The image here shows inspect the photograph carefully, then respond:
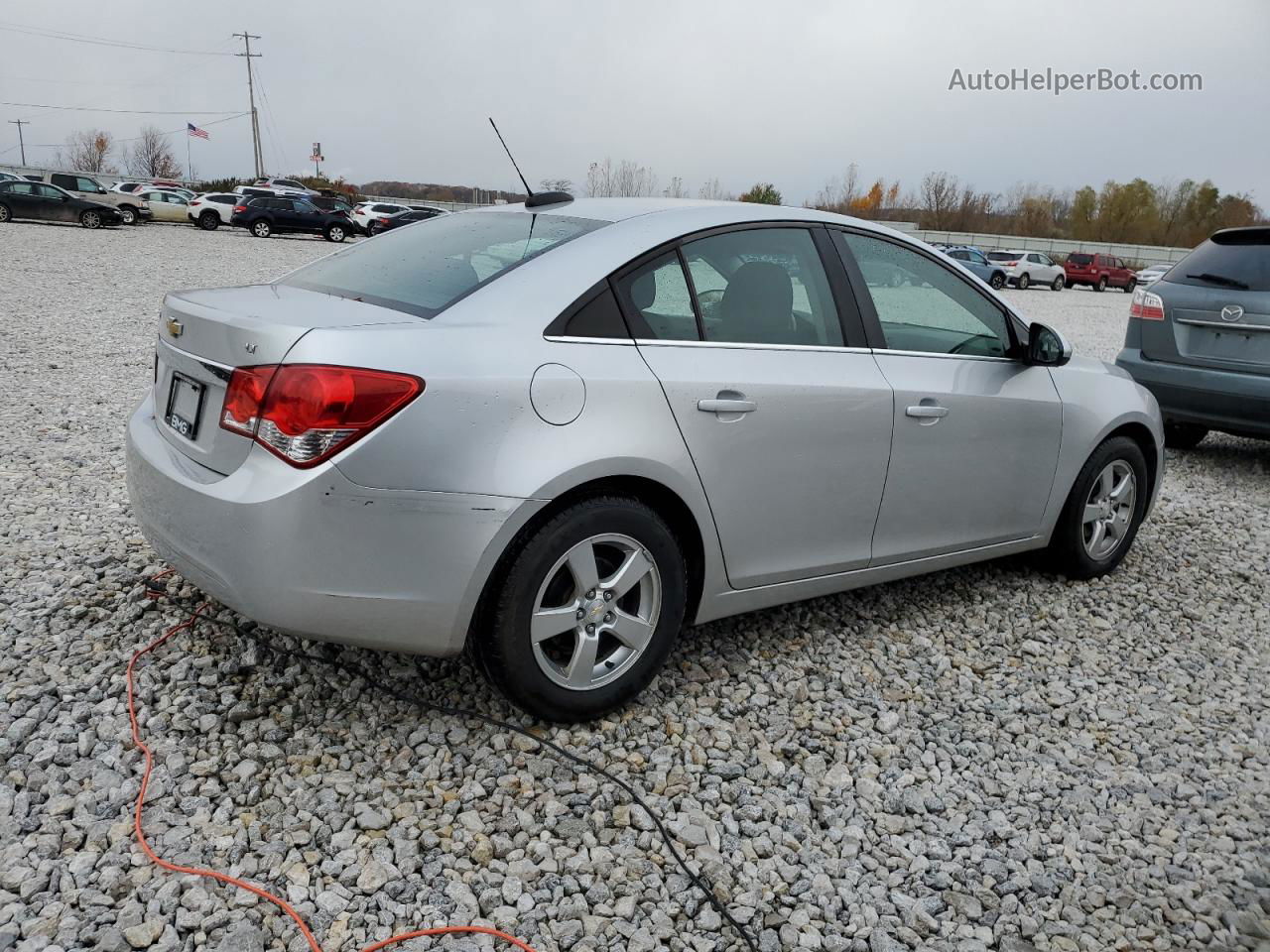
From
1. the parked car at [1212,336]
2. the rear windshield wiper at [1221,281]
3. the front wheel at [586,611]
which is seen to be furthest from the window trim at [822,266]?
the rear windshield wiper at [1221,281]

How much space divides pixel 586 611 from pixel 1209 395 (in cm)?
545

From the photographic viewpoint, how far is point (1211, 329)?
6.70 meters

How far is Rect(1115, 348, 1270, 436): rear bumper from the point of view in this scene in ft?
21.1

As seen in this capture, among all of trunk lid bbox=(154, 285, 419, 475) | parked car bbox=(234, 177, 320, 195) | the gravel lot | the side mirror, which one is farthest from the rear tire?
parked car bbox=(234, 177, 320, 195)

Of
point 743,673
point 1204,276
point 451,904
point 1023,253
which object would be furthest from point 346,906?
point 1023,253

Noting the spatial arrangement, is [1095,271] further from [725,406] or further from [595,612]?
[595,612]

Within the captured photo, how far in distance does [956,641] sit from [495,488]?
2217 millimetres

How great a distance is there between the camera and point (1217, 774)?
318 cm

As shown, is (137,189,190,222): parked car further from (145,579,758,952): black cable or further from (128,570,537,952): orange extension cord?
(128,570,537,952): orange extension cord

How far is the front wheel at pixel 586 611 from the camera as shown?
2816mm

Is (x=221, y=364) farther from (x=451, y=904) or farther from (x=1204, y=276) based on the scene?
(x=1204, y=276)

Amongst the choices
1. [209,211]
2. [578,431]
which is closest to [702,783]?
[578,431]

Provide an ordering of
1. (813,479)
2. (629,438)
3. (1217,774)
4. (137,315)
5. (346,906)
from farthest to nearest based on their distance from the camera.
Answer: (137,315) → (813,479) → (1217,774) → (629,438) → (346,906)

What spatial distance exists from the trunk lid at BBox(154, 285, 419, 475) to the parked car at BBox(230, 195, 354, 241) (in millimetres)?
30607
